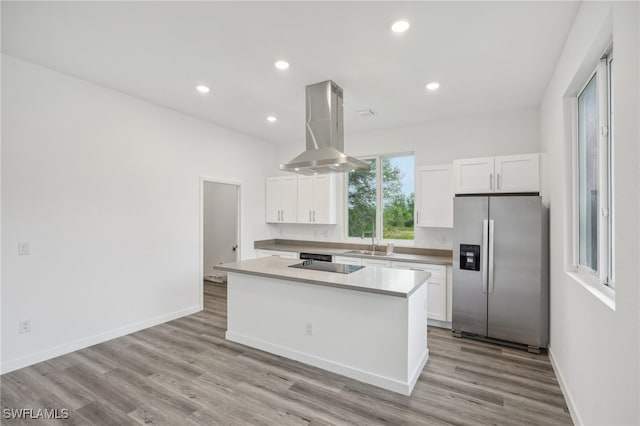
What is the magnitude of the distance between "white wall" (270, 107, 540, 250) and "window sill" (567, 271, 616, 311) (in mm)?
2275

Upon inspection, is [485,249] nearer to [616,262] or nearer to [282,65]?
[616,262]

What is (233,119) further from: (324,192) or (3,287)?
(3,287)

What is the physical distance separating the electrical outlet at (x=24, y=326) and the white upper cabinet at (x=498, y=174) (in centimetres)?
480

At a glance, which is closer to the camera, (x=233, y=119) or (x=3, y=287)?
(x=3, y=287)

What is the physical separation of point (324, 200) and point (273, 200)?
43.9 inches

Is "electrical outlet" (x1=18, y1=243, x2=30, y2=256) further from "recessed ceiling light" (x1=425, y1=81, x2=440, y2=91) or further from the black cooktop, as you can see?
"recessed ceiling light" (x1=425, y1=81, x2=440, y2=91)

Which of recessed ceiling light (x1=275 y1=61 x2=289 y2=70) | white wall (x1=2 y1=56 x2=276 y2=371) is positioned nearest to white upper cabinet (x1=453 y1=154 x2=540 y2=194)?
recessed ceiling light (x1=275 y1=61 x2=289 y2=70)

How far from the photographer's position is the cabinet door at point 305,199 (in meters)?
5.48

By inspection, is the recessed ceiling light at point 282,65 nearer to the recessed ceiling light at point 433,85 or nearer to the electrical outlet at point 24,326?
the recessed ceiling light at point 433,85

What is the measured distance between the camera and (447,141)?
14.9ft

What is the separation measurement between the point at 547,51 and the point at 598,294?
6.76 ft

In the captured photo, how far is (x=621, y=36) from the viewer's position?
4.59ft

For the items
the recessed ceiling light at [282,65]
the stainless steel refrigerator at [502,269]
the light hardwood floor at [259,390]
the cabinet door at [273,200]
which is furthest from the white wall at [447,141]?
the recessed ceiling light at [282,65]

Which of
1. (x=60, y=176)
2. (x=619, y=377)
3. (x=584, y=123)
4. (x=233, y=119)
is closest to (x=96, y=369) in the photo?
(x=60, y=176)
